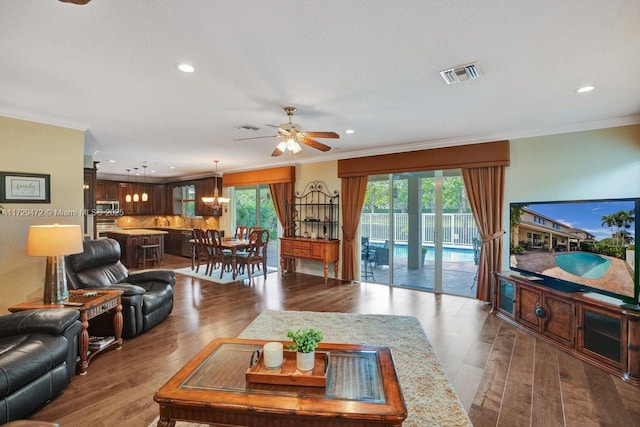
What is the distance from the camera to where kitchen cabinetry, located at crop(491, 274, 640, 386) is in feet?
8.82

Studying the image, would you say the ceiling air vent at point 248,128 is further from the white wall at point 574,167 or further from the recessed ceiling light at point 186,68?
the white wall at point 574,167

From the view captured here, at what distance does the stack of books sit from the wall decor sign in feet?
6.19

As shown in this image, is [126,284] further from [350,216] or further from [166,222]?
[166,222]

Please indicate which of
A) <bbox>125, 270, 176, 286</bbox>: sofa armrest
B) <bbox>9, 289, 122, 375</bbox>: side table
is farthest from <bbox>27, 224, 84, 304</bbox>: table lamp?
<bbox>125, 270, 176, 286</bbox>: sofa armrest

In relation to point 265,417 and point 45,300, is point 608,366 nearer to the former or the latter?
point 265,417

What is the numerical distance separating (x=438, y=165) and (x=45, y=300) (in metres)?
5.42

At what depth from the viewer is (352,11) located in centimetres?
186

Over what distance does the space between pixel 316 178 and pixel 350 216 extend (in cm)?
126

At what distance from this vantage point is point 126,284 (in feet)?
12.5

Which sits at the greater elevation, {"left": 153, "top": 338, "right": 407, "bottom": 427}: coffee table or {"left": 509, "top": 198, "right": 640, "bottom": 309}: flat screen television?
{"left": 509, "top": 198, "right": 640, "bottom": 309}: flat screen television

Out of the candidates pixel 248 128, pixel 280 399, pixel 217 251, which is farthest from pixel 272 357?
pixel 217 251

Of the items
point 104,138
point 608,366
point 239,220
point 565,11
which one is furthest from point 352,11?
point 239,220

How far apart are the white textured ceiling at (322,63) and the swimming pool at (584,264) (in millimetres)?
1673

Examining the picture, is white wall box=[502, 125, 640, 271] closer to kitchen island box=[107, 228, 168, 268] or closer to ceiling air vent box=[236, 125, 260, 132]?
ceiling air vent box=[236, 125, 260, 132]
